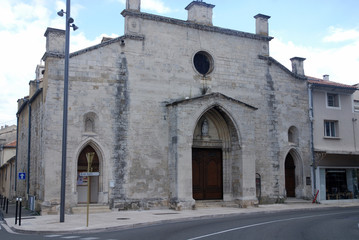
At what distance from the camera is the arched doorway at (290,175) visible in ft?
79.6

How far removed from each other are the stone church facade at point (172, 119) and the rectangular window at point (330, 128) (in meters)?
1.89

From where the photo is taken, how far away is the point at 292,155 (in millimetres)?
24219

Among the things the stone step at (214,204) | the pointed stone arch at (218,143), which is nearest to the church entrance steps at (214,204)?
the stone step at (214,204)

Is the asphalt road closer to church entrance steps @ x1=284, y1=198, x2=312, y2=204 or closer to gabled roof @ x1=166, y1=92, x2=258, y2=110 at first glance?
gabled roof @ x1=166, y1=92, x2=258, y2=110

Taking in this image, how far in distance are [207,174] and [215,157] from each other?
3.57 ft

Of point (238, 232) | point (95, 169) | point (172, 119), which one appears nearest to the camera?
point (238, 232)

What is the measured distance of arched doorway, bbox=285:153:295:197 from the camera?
79.6 feet

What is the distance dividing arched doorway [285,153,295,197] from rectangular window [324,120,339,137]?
3034 mm

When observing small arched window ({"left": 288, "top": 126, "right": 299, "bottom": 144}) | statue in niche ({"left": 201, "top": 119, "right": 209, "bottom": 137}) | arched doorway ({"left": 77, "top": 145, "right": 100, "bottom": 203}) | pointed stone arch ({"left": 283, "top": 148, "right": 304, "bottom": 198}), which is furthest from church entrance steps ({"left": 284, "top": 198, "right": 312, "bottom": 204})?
arched doorway ({"left": 77, "top": 145, "right": 100, "bottom": 203})

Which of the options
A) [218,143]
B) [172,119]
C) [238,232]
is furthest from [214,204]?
[238,232]

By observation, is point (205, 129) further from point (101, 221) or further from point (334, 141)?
point (334, 141)

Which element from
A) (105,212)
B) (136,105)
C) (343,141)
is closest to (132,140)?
(136,105)

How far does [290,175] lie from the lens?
2438 cm

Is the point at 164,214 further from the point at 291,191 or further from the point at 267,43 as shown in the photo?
the point at 267,43
